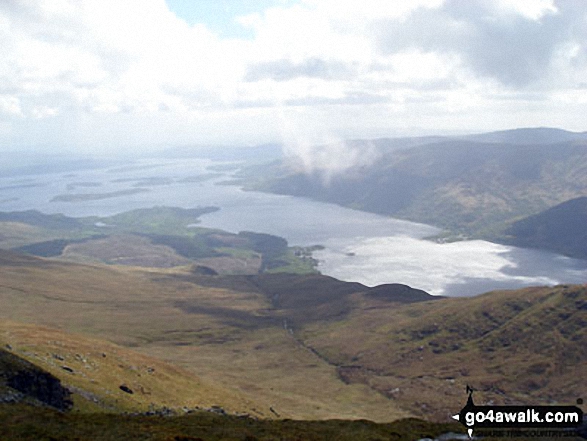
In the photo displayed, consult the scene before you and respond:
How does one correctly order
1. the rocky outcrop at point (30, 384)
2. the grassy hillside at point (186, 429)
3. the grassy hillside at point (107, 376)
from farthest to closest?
the grassy hillside at point (107, 376) < the rocky outcrop at point (30, 384) < the grassy hillside at point (186, 429)

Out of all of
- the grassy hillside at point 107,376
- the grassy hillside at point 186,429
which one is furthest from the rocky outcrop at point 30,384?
the grassy hillside at point 186,429

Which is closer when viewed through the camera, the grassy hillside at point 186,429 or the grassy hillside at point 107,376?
the grassy hillside at point 186,429

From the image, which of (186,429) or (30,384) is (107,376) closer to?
(30,384)

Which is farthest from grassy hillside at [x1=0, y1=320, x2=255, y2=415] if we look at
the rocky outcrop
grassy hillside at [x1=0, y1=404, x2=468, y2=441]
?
grassy hillside at [x1=0, y1=404, x2=468, y2=441]

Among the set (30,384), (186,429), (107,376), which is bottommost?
(107,376)

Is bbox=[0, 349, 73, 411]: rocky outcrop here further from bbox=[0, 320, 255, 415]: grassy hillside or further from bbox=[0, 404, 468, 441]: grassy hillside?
bbox=[0, 404, 468, 441]: grassy hillside

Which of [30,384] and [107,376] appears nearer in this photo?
[30,384]

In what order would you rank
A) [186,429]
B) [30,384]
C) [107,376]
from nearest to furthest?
[186,429], [30,384], [107,376]

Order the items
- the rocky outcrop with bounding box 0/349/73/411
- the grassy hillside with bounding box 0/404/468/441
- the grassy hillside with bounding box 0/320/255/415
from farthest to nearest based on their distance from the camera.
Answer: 1. the grassy hillside with bounding box 0/320/255/415
2. the rocky outcrop with bounding box 0/349/73/411
3. the grassy hillside with bounding box 0/404/468/441

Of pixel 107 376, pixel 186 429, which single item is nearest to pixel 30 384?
pixel 186 429

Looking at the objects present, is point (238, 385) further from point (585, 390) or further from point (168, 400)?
point (585, 390)

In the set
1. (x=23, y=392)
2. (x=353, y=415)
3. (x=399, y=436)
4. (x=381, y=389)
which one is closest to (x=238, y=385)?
(x=353, y=415)

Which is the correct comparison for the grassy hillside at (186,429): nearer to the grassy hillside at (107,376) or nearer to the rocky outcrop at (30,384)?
the rocky outcrop at (30,384)
